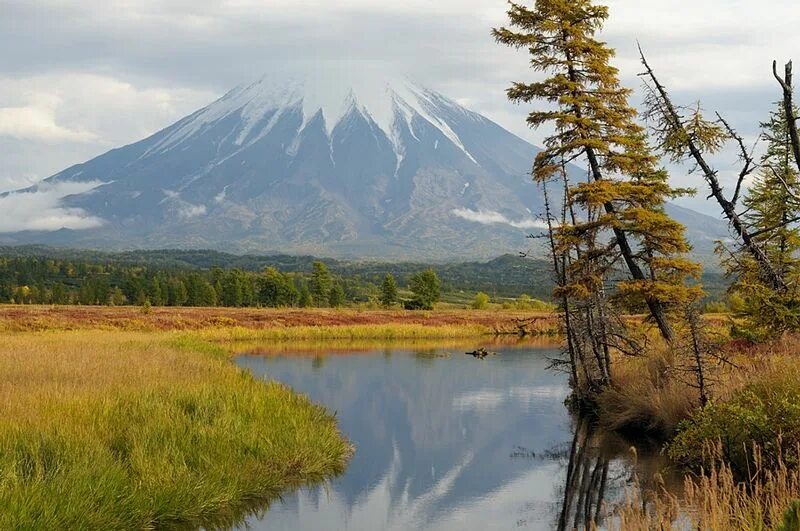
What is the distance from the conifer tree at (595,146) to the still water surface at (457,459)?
3.77m

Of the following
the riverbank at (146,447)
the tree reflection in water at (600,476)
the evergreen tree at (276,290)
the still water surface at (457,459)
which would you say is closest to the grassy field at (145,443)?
the riverbank at (146,447)

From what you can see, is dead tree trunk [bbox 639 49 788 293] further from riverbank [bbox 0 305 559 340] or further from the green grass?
the green grass

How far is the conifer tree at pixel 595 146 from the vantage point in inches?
912

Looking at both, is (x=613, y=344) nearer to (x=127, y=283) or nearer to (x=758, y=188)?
(x=758, y=188)

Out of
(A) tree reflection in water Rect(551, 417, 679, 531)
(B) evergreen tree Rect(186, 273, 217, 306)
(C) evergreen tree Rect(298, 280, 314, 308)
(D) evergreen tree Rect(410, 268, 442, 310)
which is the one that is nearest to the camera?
(A) tree reflection in water Rect(551, 417, 679, 531)

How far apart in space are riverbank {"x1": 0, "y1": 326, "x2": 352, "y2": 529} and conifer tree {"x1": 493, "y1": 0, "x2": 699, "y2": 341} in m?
8.80

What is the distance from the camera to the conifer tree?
76.0ft

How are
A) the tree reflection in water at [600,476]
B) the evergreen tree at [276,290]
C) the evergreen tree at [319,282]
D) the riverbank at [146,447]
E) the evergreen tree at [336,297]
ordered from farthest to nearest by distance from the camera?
the evergreen tree at [319,282] < the evergreen tree at [336,297] < the evergreen tree at [276,290] < the tree reflection in water at [600,476] < the riverbank at [146,447]

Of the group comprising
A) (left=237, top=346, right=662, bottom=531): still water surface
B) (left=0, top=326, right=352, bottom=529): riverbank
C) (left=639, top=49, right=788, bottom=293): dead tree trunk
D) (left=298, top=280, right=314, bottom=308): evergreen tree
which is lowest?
(left=298, top=280, right=314, bottom=308): evergreen tree

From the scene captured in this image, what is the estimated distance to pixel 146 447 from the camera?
46.9 feet

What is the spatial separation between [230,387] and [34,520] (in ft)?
35.4

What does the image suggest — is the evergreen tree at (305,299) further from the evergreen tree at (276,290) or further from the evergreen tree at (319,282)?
the evergreen tree at (319,282)

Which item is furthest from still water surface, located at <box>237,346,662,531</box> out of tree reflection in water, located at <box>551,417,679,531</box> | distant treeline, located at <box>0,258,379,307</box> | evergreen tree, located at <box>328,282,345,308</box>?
distant treeline, located at <box>0,258,379,307</box>

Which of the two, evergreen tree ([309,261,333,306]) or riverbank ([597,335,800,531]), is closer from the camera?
riverbank ([597,335,800,531])
